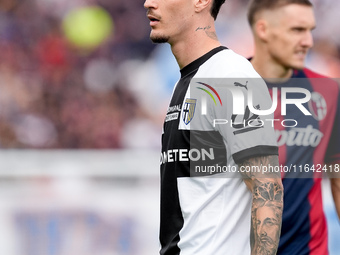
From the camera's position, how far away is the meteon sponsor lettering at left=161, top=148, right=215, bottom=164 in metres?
2.36

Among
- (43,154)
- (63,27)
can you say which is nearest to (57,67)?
(63,27)

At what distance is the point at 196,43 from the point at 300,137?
893mm

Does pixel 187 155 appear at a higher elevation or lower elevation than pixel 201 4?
lower

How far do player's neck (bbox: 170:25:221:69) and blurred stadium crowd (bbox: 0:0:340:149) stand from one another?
14.2 feet

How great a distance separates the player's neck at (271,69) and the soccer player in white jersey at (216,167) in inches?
40.2

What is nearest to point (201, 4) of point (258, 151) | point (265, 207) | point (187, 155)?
point (187, 155)

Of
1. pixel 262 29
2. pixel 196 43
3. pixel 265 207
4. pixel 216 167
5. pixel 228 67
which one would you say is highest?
pixel 262 29

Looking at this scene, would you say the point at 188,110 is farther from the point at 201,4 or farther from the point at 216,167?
the point at 201,4

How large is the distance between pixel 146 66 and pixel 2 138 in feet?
6.05

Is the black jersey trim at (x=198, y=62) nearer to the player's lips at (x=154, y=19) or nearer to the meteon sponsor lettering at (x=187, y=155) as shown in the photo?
the player's lips at (x=154, y=19)

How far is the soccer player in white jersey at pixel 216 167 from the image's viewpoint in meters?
2.21

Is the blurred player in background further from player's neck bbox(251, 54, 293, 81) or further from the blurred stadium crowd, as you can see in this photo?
the blurred stadium crowd

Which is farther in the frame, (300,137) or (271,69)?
(271,69)

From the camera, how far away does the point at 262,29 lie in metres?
3.98
